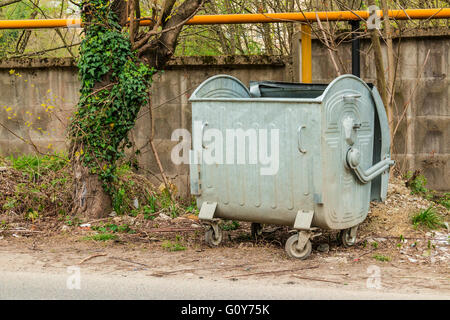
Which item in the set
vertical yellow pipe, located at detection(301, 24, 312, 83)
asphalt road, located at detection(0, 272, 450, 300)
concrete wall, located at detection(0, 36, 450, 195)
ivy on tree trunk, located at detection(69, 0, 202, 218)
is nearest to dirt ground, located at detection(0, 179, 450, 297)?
asphalt road, located at detection(0, 272, 450, 300)

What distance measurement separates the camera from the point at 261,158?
5754 mm

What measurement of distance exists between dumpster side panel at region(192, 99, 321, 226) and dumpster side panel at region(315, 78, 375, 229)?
0.12 m

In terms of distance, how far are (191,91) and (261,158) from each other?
10.7 ft

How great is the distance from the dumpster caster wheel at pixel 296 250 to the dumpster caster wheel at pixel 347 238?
549mm

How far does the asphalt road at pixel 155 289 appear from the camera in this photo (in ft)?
14.7

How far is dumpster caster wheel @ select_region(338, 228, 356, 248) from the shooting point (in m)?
6.11

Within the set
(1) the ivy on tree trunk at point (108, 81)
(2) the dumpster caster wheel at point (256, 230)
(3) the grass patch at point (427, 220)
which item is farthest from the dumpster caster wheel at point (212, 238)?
(3) the grass patch at point (427, 220)

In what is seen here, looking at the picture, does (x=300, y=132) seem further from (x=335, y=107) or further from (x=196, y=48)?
(x=196, y=48)

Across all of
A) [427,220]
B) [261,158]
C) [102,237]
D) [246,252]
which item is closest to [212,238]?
[246,252]

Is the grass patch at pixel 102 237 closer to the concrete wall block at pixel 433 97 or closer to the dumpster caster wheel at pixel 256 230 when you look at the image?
the dumpster caster wheel at pixel 256 230

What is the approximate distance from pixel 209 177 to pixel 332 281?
168 cm

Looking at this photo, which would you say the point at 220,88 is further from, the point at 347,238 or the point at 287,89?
the point at 347,238

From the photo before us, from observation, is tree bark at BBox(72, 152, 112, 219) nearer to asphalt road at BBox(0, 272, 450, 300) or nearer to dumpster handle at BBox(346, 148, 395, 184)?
asphalt road at BBox(0, 272, 450, 300)
